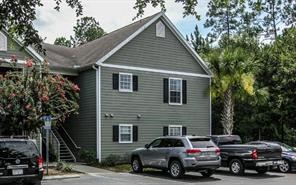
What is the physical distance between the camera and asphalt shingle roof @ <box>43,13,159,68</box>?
88.4ft

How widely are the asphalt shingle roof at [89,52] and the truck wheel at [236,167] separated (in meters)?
9.26

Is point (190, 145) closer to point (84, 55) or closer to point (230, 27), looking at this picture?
point (84, 55)

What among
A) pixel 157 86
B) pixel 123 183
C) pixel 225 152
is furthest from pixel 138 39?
pixel 123 183

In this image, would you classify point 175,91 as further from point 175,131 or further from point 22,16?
point 22,16

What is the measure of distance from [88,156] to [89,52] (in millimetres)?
6982

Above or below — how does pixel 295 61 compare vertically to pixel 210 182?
above

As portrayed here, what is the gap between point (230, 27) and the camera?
162 feet

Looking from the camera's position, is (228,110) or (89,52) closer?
(89,52)

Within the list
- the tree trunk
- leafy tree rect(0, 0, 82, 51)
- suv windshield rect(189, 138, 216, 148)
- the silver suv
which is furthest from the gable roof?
leafy tree rect(0, 0, 82, 51)

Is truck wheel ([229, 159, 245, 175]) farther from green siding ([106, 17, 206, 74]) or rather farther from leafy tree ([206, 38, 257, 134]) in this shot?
green siding ([106, 17, 206, 74])

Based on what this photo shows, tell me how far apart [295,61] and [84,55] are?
1246cm

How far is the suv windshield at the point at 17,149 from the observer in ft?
45.2

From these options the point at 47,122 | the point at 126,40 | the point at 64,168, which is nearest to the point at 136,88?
the point at 126,40

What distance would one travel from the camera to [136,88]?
26984 mm
